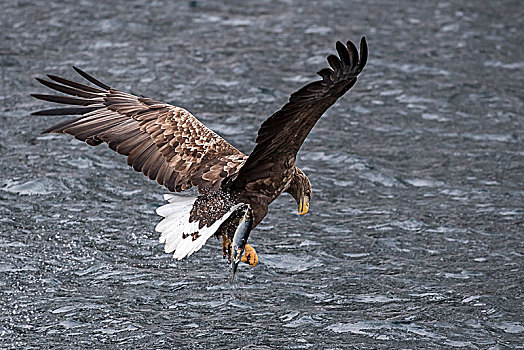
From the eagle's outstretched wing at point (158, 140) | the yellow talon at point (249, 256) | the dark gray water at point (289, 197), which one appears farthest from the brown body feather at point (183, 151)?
the dark gray water at point (289, 197)

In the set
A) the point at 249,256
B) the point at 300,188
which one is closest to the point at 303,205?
the point at 300,188

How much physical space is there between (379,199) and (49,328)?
3.67 metres

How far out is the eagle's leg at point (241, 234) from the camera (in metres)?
5.63

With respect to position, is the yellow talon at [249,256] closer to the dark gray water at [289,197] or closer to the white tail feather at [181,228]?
the white tail feather at [181,228]

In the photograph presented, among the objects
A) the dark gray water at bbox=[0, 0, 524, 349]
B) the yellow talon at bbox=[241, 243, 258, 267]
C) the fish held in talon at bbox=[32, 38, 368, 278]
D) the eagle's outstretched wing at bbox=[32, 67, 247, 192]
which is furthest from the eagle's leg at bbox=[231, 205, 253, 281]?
the dark gray water at bbox=[0, 0, 524, 349]

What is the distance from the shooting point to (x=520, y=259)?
739cm

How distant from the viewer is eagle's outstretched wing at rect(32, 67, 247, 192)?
5871mm

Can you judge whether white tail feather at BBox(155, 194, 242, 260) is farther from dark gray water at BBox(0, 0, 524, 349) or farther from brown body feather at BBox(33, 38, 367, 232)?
dark gray water at BBox(0, 0, 524, 349)

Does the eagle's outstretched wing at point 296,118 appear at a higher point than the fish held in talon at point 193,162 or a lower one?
higher

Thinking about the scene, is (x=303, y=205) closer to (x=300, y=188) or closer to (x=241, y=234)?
(x=300, y=188)

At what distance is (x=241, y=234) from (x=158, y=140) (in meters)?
0.90

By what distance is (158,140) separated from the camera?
6004 millimetres

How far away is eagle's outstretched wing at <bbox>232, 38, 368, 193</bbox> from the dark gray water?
3.81 feet

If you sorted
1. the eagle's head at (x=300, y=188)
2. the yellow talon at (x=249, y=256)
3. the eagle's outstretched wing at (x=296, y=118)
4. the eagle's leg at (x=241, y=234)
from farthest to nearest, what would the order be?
1. the eagle's head at (x=300, y=188)
2. the yellow talon at (x=249, y=256)
3. the eagle's leg at (x=241, y=234)
4. the eagle's outstretched wing at (x=296, y=118)
